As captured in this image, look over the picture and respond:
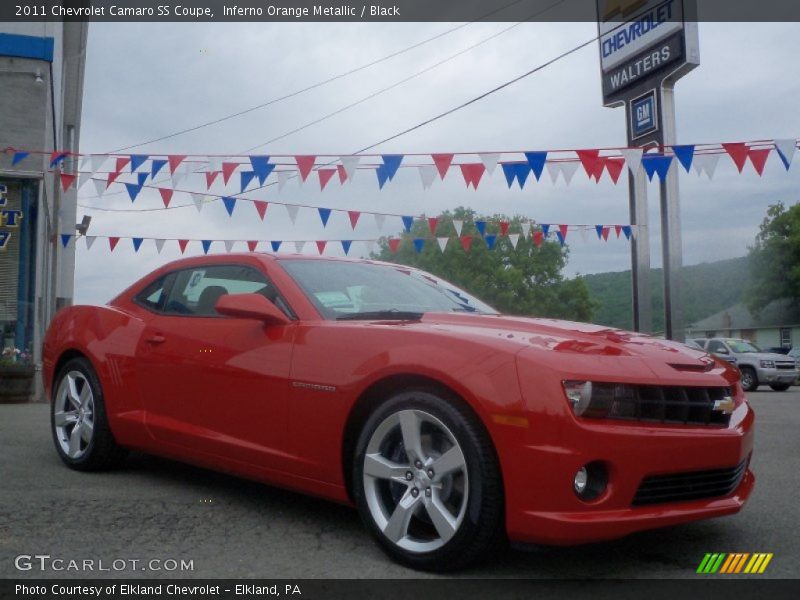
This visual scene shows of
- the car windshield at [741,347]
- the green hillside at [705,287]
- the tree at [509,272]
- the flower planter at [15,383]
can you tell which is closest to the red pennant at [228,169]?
the flower planter at [15,383]

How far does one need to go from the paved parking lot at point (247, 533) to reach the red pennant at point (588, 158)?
19.0 ft

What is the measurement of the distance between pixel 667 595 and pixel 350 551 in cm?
128

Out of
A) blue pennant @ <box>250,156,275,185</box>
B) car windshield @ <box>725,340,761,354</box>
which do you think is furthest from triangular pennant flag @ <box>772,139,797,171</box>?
car windshield @ <box>725,340,761,354</box>

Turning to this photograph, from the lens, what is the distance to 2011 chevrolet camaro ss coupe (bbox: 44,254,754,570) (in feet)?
10.1

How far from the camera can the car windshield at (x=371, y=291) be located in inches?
165

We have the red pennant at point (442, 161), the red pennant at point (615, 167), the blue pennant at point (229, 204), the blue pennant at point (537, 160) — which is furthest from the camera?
the blue pennant at point (229, 204)

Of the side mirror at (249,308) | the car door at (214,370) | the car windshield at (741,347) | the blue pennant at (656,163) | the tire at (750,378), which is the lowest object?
the tire at (750,378)

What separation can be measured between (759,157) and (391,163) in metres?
4.41

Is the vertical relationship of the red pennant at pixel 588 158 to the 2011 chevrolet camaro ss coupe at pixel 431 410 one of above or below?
above

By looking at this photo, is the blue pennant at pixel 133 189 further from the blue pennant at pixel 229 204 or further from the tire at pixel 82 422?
the tire at pixel 82 422

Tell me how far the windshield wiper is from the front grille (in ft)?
4.35

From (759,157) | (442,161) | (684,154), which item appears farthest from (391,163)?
(759,157)

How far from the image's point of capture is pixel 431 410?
3.32 m

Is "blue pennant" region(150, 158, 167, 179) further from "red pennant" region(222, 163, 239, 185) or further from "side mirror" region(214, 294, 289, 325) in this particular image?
"side mirror" region(214, 294, 289, 325)
